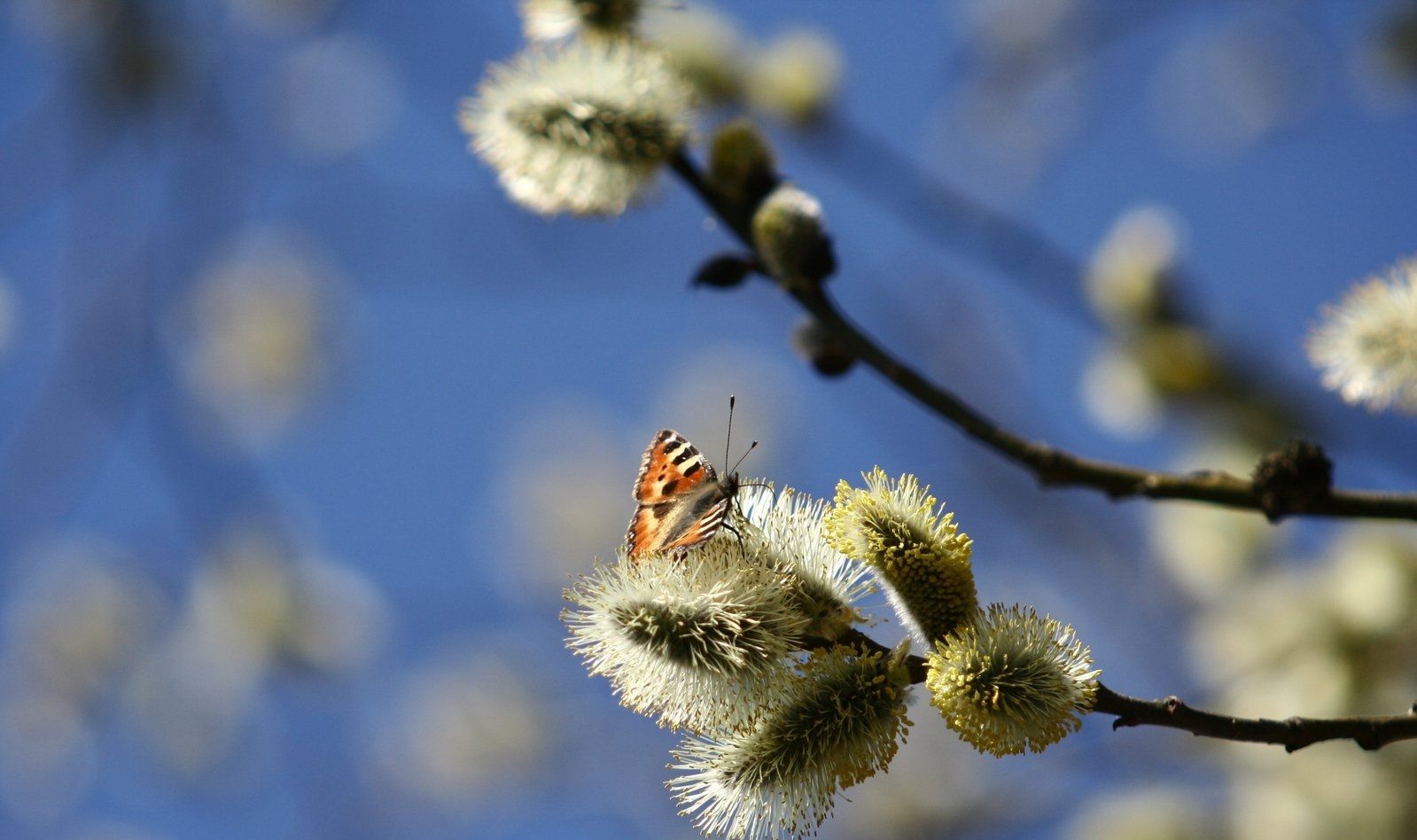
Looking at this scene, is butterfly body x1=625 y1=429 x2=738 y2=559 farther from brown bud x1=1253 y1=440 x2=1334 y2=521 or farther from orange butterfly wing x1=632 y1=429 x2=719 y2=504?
brown bud x1=1253 y1=440 x2=1334 y2=521

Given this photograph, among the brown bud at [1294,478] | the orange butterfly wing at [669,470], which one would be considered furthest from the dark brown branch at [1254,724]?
the orange butterfly wing at [669,470]

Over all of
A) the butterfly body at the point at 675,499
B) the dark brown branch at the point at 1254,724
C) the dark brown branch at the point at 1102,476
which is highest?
the dark brown branch at the point at 1102,476

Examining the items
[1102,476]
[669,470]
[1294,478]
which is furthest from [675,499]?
[1294,478]

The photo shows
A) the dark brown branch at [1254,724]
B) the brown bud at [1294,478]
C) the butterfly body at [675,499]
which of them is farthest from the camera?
the brown bud at [1294,478]

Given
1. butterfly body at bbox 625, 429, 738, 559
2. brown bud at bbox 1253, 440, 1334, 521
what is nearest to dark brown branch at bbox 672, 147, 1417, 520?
brown bud at bbox 1253, 440, 1334, 521

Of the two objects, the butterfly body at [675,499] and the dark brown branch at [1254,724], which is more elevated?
the butterfly body at [675,499]

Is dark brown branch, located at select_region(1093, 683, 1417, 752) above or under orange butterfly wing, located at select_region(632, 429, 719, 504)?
under

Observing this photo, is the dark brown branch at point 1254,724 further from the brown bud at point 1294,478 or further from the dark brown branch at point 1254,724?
the brown bud at point 1294,478
